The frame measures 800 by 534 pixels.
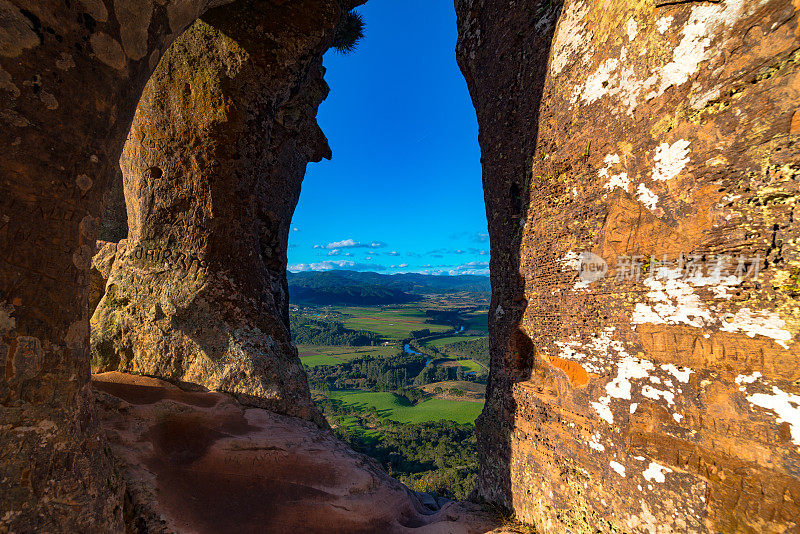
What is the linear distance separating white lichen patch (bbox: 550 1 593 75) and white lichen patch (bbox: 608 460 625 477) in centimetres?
575

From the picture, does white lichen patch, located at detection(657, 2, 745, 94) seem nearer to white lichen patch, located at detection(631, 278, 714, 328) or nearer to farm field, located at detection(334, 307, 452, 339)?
white lichen patch, located at detection(631, 278, 714, 328)

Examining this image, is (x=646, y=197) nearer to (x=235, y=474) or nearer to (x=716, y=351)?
(x=716, y=351)

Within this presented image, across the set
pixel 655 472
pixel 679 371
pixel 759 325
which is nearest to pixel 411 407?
pixel 655 472

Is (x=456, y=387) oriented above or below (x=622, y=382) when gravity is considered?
below

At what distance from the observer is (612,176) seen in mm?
4586

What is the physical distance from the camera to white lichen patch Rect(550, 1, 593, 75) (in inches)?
199

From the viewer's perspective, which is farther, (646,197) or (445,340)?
(445,340)

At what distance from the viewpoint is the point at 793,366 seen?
3.04 m

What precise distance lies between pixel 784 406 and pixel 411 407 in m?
64.0

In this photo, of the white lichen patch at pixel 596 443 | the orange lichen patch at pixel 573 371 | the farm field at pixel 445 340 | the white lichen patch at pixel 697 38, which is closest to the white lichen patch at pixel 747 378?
the orange lichen patch at pixel 573 371

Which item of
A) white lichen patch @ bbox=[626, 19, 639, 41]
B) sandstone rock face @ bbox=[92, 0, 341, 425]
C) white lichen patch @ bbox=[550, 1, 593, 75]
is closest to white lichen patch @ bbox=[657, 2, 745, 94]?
white lichen patch @ bbox=[626, 19, 639, 41]

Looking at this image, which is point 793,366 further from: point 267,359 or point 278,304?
point 278,304

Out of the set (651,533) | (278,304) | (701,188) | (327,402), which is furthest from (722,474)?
(327,402)

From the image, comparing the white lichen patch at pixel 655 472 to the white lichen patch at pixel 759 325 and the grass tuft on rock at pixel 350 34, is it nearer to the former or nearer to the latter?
the white lichen patch at pixel 759 325
